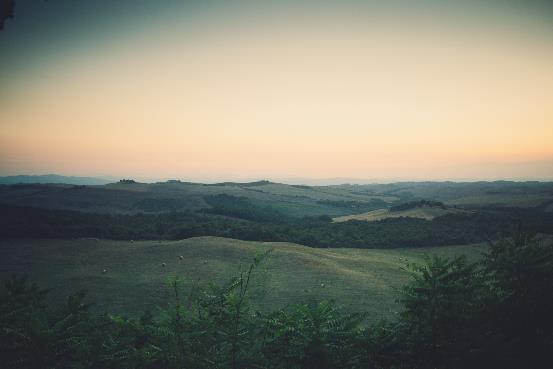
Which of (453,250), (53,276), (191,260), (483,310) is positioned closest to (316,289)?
(191,260)

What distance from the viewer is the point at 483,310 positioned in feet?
30.6

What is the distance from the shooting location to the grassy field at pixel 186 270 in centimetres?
2831

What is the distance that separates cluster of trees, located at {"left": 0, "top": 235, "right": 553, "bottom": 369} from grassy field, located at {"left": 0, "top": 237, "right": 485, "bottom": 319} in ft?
53.7

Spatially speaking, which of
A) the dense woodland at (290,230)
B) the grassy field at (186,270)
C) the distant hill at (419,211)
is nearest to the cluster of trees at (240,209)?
the dense woodland at (290,230)

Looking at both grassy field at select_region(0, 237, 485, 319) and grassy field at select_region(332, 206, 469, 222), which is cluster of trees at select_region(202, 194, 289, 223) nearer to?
grassy field at select_region(332, 206, 469, 222)

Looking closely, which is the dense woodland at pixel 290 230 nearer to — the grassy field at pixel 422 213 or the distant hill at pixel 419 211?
the grassy field at pixel 422 213

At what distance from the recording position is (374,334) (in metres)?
10.8

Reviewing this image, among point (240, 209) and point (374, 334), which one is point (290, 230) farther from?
point (374, 334)

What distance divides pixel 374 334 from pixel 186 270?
1067 inches

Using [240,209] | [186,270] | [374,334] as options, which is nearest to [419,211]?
[240,209]

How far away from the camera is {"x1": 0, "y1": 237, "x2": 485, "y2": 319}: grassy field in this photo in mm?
28312

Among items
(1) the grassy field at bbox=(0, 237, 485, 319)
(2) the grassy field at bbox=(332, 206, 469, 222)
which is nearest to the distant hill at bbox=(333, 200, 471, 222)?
(2) the grassy field at bbox=(332, 206, 469, 222)

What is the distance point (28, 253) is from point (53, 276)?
10.1 meters

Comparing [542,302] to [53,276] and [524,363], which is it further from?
[53,276]
